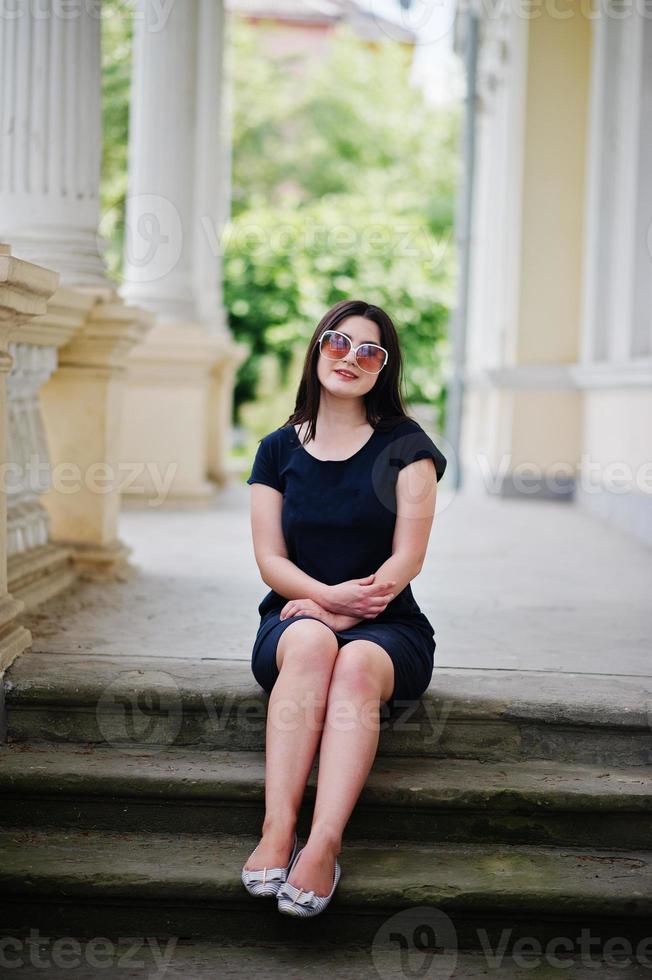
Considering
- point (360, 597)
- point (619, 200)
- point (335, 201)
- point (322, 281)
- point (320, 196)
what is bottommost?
point (360, 597)

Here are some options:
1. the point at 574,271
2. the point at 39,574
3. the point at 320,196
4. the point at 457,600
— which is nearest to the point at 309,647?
the point at 39,574

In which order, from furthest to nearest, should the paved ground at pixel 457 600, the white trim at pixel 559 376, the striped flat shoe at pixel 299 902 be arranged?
the white trim at pixel 559 376
the paved ground at pixel 457 600
the striped flat shoe at pixel 299 902

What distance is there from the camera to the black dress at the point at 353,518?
3404 mm

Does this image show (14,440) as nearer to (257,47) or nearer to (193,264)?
(193,264)

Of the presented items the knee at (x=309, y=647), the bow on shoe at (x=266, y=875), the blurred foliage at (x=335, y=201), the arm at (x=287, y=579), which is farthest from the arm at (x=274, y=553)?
the blurred foliage at (x=335, y=201)

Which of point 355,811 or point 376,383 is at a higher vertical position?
point 376,383

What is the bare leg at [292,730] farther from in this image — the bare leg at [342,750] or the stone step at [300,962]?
the stone step at [300,962]

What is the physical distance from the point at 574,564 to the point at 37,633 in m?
3.07

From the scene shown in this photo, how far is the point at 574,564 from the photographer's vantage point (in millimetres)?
6277

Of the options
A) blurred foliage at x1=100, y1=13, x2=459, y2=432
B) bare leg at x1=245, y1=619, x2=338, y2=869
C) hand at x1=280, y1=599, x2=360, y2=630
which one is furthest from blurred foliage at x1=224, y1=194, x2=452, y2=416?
bare leg at x1=245, y1=619, x2=338, y2=869

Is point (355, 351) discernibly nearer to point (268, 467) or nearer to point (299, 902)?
point (268, 467)

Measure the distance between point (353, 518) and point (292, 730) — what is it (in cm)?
67

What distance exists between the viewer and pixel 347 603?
10.8ft

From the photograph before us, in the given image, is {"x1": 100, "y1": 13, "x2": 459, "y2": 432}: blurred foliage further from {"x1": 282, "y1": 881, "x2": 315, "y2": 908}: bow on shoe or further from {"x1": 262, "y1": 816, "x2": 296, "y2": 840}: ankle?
{"x1": 282, "y1": 881, "x2": 315, "y2": 908}: bow on shoe
